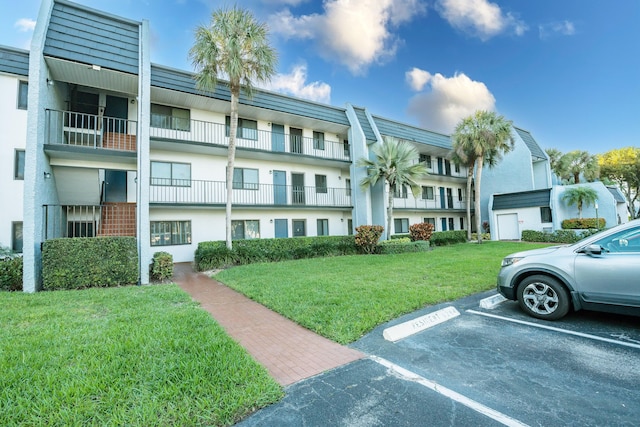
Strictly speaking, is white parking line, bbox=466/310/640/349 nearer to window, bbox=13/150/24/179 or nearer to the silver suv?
the silver suv

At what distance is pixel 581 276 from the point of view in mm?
4492

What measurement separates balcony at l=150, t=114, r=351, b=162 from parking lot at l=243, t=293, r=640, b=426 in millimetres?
13942

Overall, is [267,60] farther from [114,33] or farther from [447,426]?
[447,426]

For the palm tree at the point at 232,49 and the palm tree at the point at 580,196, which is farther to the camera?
the palm tree at the point at 580,196

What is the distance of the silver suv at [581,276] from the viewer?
4152 mm

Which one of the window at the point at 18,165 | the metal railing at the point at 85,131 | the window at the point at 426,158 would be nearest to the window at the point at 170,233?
the metal railing at the point at 85,131

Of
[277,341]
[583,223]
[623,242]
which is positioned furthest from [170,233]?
[583,223]

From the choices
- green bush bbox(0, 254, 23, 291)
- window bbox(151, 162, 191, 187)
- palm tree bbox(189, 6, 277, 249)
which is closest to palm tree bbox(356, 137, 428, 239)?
palm tree bbox(189, 6, 277, 249)

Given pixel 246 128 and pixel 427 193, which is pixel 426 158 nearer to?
pixel 427 193

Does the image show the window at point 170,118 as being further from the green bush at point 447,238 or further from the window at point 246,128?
the green bush at point 447,238

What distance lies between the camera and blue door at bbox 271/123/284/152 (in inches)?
702

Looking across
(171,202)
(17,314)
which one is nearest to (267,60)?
(171,202)

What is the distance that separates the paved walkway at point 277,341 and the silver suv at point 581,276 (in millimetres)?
3489

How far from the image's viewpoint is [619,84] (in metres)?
17.7
